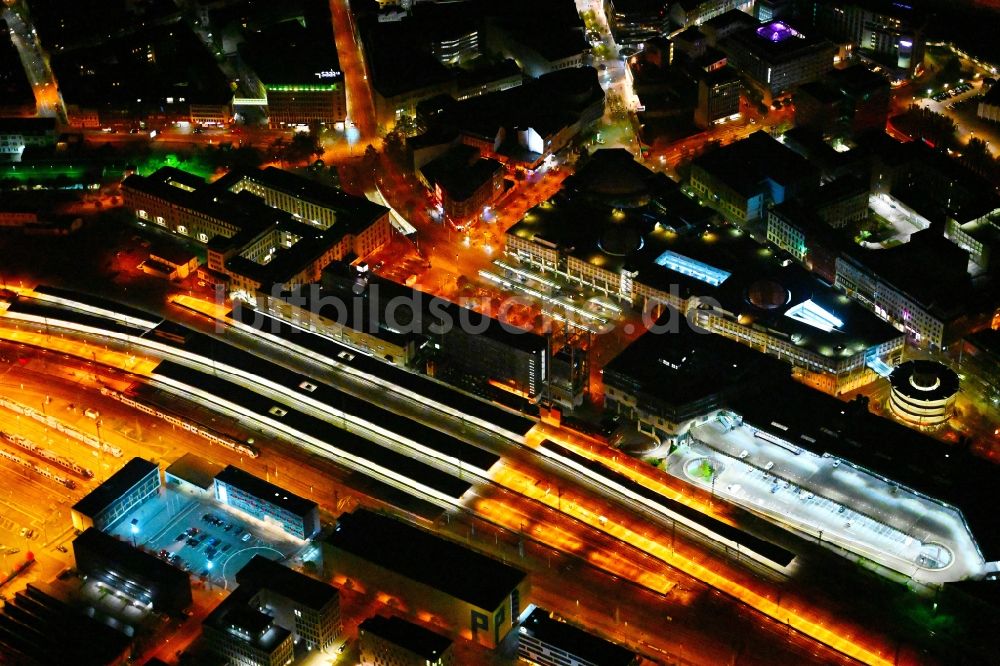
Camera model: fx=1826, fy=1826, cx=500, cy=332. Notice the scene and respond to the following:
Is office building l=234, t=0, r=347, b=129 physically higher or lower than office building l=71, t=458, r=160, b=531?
higher

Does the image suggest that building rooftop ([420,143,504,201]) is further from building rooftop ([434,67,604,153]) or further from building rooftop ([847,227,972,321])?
building rooftop ([847,227,972,321])

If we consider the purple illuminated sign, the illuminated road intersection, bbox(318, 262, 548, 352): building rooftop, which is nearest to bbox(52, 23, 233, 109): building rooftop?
bbox(318, 262, 548, 352): building rooftop


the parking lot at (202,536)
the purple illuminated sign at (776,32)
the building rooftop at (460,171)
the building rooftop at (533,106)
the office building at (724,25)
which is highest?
the purple illuminated sign at (776,32)

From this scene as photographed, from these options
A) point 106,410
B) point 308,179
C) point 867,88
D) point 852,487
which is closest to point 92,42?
point 308,179

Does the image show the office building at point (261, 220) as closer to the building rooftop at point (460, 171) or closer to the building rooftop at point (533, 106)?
the building rooftop at point (460, 171)

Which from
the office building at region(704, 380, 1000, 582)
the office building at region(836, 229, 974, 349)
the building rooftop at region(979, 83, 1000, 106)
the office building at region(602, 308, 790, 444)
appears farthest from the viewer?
the building rooftop at region(979, 83, 1000, 106)

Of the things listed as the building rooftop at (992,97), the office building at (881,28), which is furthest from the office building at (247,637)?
the office building at (881,28)

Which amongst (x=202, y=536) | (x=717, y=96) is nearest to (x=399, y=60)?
(x=717, y=96)

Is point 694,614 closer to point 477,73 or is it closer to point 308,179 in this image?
point 308,179
